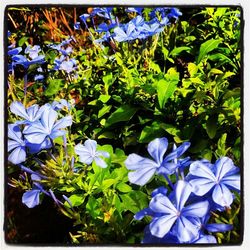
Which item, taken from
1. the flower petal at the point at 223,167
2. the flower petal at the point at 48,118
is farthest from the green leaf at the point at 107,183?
the flower petal at the point at 223,167

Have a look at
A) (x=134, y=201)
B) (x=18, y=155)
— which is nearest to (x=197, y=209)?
(x=134, y=201)

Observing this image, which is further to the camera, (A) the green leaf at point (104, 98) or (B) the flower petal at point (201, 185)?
(A) the green leaf at point (104, 98)

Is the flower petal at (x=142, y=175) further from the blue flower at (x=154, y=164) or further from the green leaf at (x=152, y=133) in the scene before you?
the green leaf at (x=152, y=133)

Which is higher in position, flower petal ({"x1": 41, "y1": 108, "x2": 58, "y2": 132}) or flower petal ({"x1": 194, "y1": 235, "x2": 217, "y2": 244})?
flower petal ({"x1": 41, "y1": 108, "x2": 58, "y2": 132})

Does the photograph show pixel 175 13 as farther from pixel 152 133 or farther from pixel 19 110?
pixel 19 110

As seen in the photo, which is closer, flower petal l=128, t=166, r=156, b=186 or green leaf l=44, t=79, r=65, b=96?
flower petal l=128, t=166, r=156, b=186

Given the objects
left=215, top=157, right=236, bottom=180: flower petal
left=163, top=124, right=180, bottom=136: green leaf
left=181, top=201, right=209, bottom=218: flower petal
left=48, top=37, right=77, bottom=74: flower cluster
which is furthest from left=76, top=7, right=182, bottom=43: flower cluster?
left=181, top=201, right=209, bottom=218: flower petal

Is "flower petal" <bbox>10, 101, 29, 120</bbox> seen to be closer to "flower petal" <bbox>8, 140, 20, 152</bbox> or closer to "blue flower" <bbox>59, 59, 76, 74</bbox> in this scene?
"flower petal" <bbox>8, 140, 20, 152</bbox>
